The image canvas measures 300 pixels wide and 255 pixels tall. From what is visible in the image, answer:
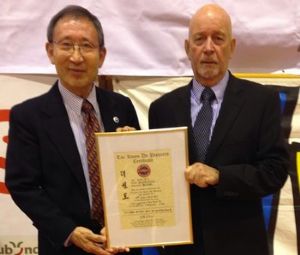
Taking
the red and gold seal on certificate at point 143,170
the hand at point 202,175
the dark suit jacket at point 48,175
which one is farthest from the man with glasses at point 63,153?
the hand at point 202,175

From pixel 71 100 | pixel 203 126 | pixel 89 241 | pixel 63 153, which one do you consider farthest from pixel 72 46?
pixel 89 241

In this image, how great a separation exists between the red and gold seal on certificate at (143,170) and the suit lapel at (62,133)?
16 cm

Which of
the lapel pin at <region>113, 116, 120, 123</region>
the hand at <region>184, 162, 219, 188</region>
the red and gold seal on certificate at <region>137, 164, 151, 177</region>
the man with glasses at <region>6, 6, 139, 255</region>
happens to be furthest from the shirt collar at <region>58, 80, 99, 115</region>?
the hand at <region>184, 162, 219, 188</region>

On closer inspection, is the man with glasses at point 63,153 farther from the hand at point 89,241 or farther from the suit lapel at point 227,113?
the suit lapel at point 227,113

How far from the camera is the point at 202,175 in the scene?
4.05ft

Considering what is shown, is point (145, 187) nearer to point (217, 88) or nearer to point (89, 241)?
point (89, 241)

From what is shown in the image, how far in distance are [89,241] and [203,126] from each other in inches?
17.5

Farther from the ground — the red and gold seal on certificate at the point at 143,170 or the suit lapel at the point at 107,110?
the suit lapel at the point at 107,110

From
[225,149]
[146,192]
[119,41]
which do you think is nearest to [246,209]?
[225,149]

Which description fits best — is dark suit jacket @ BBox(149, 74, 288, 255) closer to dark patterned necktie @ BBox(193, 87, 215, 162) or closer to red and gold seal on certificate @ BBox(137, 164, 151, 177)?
dark patterned necktie @ BBox(193, 87, 215, 162)

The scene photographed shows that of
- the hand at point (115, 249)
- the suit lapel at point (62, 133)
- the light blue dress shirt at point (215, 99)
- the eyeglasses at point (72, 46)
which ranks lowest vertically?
the hand at point (115, 249)

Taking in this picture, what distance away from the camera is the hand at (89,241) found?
4.15ft

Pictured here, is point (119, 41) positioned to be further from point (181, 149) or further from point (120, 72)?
point (181, 149)

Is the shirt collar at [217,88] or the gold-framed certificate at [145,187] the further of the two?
the shirt collar at [217,88]
